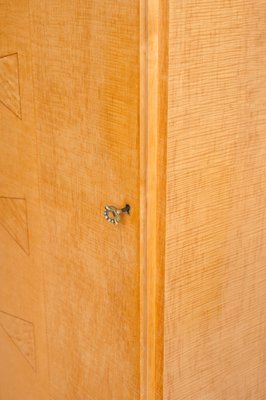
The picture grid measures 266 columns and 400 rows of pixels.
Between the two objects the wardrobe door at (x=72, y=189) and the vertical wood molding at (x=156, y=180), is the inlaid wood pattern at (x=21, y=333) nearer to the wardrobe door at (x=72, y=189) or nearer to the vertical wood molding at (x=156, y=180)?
the wardrobe door at (x=72, y=189)

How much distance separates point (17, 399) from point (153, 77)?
3.29 ft

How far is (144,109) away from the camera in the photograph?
1.04 m

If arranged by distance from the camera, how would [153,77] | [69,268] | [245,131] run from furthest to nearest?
[69,268]
[245,131]
[153,77]

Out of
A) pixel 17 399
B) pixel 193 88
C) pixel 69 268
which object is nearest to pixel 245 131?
pixel 193 88

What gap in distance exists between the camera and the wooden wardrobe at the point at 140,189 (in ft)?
3.49

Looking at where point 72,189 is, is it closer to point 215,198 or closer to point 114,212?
point 114,212

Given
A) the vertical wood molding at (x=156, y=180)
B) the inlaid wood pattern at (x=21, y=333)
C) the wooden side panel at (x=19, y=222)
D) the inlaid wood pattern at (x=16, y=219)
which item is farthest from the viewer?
the inlaid wood pattern at (x=21, y=333)

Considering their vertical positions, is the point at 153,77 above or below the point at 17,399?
above

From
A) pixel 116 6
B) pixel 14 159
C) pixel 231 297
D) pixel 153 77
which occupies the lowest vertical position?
pixel 231 297

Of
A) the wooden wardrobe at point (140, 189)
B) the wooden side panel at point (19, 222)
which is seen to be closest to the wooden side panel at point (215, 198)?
the wooden wardrobe at point (140, 189)

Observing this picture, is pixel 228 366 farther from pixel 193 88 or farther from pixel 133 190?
pixel 193 88

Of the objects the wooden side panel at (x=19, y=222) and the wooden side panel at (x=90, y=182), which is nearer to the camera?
the wooden side panel at (x=90, y=182)

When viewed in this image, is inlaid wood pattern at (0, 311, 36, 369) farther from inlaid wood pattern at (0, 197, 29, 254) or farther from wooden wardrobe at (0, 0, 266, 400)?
inlaid wood pattern at (0, 197, 29, 254)

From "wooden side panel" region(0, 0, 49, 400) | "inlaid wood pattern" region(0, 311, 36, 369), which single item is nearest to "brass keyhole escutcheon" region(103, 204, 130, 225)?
"wooden side panel" region(0, 0, 49, 400)
